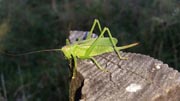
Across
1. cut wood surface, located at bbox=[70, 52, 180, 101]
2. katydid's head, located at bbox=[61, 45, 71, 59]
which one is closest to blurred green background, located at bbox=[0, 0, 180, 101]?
katydid's head, located at bbox=[61, 45, 71, 59]

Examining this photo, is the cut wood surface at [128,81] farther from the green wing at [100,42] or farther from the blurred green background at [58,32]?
the blurred green background at [58,32]

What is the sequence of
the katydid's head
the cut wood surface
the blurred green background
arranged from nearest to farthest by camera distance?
1. the cut wood surface
2. the katydid's head
3. the blurred green background

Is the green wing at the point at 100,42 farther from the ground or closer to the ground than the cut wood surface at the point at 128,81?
farther from the ground

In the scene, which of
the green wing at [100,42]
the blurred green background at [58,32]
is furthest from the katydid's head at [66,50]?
the blurred green background at [58,32]

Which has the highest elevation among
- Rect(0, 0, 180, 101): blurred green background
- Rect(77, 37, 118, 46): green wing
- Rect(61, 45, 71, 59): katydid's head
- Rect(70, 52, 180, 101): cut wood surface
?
Rect(77, 37, 118, 46): green wing

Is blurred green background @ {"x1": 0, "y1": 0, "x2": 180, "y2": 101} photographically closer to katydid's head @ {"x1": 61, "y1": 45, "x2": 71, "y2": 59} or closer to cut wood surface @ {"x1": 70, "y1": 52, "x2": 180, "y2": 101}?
katydid's head @ {"x1": 61, "y1": 45, "x2": 71, "y2": 59}

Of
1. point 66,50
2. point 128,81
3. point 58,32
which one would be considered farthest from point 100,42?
point 58,32
